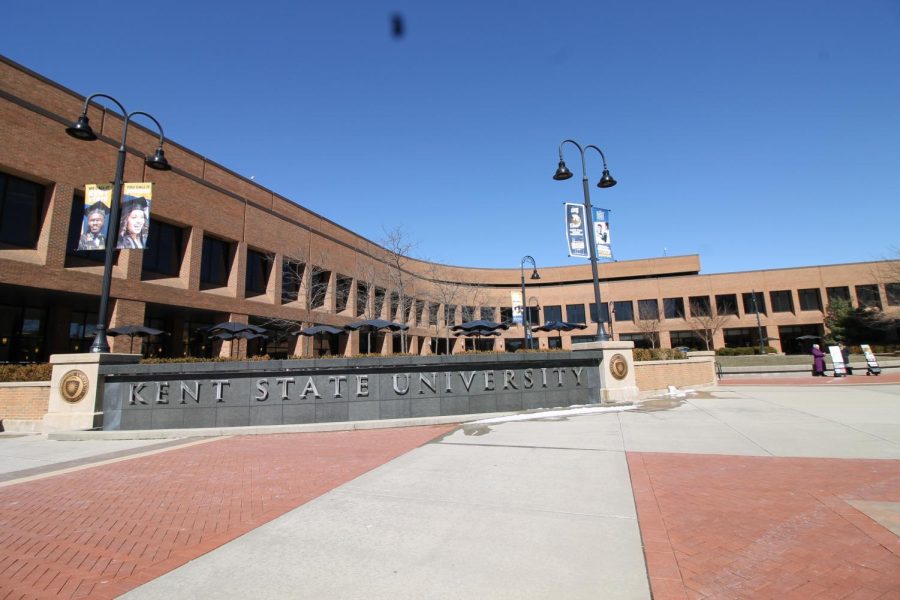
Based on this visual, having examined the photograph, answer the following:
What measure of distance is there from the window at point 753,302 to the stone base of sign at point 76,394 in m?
60.0

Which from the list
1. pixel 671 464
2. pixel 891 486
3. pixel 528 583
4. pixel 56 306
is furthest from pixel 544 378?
pixel 56 306

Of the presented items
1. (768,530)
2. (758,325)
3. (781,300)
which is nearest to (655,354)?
(768,530)

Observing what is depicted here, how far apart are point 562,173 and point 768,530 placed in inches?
509

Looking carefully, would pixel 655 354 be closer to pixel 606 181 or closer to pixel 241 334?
pixel 606 181

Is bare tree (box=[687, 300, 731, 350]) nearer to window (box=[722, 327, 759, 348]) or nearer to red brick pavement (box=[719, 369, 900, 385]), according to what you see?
window (box=[722, 327, 759, 348])

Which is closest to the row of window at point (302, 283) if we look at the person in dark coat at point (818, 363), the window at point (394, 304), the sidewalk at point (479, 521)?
the window at point (394, 304)

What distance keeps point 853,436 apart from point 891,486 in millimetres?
3747

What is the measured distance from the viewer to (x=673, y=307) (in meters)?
57.1

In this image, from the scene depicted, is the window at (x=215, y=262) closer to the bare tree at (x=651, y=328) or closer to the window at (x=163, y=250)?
the window at (x=163, y=250)

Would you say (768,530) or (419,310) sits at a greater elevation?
(419,310)

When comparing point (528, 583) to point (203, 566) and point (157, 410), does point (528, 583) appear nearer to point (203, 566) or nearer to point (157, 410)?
point (203, 566)

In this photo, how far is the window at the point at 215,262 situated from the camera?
1087 inches

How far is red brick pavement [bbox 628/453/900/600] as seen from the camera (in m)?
3.27

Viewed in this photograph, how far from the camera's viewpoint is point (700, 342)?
181 feet
